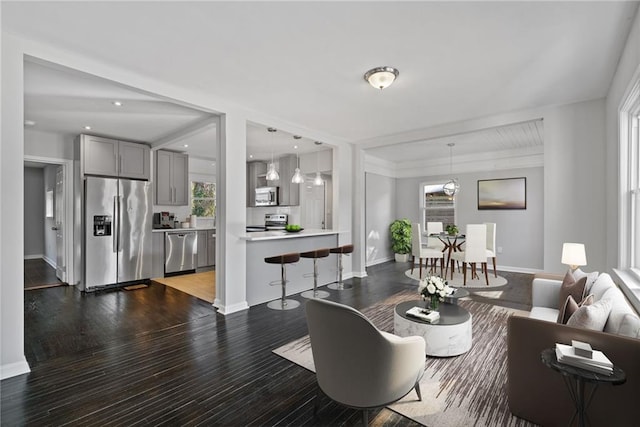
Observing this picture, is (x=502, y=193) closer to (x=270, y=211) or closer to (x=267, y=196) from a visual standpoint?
(x=267, y=196)

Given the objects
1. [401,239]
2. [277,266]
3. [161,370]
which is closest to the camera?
[161,370]

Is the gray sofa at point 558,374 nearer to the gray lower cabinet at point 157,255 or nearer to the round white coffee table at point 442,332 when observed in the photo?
the round white coffee table at point 442,332

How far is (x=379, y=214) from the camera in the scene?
25.9 ft

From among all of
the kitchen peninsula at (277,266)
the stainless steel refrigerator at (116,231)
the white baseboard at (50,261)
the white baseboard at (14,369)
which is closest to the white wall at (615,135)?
the kitchen peninsula at (277,266)

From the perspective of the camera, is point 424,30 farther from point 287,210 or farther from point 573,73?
point 287,210

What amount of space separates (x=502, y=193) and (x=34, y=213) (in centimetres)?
1196

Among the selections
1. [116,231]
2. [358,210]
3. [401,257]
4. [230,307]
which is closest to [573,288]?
[230,307]

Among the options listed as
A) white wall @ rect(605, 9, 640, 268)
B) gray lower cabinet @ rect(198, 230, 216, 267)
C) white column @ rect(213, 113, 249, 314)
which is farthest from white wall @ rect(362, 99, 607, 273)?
gray lower cabinet @ rect(198, 230, 216, 267)

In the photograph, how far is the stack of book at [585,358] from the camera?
139 centimetres

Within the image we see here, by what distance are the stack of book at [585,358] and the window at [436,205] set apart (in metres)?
6.36

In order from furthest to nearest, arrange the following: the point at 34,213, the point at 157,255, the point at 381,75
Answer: the point at 34,213, the point at 157,255, the point at 381,75

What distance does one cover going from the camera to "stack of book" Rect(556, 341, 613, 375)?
4.56 ft

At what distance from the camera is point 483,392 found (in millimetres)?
2168

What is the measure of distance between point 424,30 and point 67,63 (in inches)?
121
